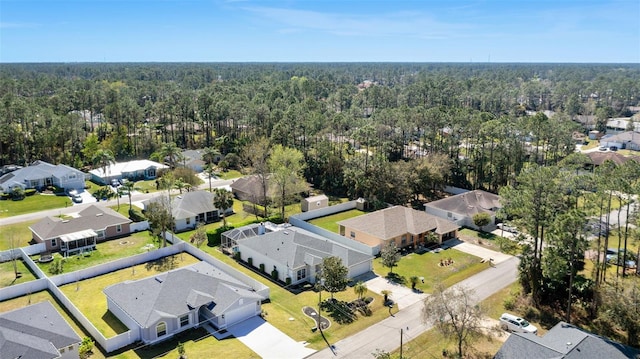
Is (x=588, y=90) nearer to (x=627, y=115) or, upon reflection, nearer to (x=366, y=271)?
(x=627, y=115)

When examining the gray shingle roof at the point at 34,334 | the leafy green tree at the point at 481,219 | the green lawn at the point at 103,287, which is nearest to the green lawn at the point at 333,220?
the leafy green tree at the point at 481,219

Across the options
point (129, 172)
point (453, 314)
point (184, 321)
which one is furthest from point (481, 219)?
point (129, 172)

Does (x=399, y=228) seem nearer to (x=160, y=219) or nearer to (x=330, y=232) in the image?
(x=330, y=232)

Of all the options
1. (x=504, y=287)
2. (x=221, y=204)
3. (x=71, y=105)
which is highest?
(x=71, y=105)

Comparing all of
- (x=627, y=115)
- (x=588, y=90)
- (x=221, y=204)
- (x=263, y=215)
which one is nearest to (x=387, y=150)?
(x=263, y=215)

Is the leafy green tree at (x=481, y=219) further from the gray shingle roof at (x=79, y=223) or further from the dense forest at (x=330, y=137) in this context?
the gray shingle roof at (x=79, y=223)

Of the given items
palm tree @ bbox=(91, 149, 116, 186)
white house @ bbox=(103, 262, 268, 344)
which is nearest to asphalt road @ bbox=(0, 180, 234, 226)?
palm tree @ bbox=(91, 149, 116, 186)

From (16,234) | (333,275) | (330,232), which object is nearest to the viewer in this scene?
(333,275)
